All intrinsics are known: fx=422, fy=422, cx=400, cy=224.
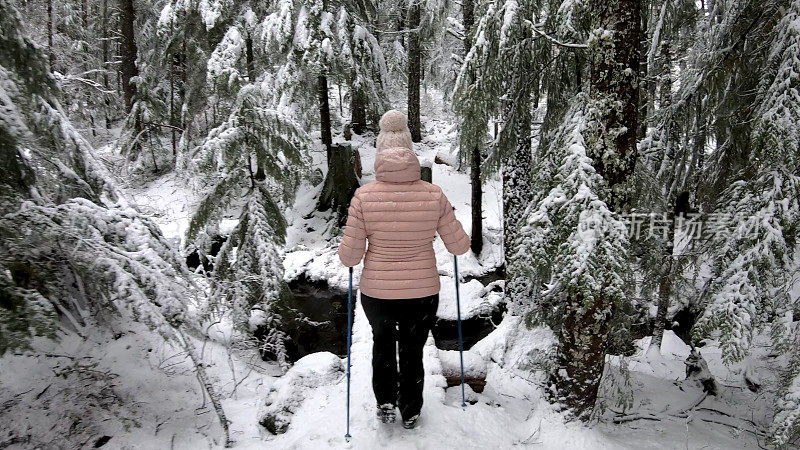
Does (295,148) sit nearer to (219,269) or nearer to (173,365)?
(219,269)

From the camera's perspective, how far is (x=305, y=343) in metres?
8.17

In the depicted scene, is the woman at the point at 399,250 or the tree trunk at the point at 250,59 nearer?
the woman at the point at 399,250

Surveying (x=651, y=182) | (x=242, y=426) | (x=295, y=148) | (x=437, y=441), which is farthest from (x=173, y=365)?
(x=651, y=182)

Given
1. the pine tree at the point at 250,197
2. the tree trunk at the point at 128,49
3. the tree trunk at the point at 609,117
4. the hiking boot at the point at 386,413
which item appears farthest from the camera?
the tree trunk at the point at 128,49

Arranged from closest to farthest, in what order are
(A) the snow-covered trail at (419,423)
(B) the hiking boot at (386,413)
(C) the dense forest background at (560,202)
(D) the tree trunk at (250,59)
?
(C) the dense forest background at (560,202)
(A) the snow-covered trail at (419,423)
(B) the hiking boot at (386,413)
(D) the tree trunk at (250,59)

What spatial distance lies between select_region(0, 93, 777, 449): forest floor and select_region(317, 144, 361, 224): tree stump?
7.11 metres

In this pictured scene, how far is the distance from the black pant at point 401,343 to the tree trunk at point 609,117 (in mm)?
1211

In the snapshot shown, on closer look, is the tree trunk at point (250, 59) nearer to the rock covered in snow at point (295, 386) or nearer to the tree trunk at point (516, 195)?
the tree trunk at point (516, 195)

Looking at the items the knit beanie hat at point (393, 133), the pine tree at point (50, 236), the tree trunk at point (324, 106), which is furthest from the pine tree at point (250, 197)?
Answer: the tree trunk at point (324, 106)

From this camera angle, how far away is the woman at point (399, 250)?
3.01 metres

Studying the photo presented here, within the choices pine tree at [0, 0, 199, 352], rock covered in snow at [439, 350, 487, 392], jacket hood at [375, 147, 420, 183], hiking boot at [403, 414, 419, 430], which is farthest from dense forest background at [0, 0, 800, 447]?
hiking boot at [403, 414, 419, 430]

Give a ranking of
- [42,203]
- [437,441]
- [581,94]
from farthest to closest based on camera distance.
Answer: [581,94]
[437,441]
[42,203]

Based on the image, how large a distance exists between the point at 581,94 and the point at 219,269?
197 inches

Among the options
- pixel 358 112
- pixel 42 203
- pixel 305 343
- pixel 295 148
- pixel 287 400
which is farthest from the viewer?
pixel 358 112
